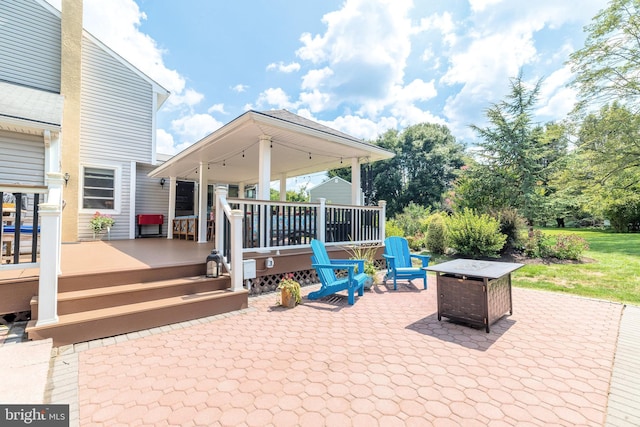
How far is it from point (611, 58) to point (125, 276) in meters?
15.8

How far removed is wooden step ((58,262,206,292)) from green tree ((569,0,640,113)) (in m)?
14.3

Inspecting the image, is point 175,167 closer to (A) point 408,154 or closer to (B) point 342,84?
(B) point 342,84

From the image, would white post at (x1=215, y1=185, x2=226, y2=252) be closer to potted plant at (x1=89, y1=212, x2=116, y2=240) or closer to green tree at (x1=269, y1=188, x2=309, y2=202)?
potted plant at (x1=89, y1=212, x2=116, y2=240)

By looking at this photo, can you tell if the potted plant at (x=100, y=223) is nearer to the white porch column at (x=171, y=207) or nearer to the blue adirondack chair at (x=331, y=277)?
Result: the white porch column at (x=171, y=207)

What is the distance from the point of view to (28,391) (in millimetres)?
1971

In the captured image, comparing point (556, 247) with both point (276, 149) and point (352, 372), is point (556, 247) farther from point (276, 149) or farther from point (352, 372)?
point (352, 372)

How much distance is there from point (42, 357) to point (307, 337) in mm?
2403

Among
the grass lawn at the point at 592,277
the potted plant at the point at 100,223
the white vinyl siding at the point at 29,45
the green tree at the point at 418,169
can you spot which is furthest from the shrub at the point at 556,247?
the white vinyl siding at the point at 29,45

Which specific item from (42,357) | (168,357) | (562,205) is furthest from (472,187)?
(42,357)

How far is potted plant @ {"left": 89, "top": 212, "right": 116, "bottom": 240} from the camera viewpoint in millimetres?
8648

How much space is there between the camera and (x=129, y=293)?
11.5ft

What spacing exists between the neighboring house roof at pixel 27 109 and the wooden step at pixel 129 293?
438 cm

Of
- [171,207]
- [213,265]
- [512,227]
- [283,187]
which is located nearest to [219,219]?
[213,265]

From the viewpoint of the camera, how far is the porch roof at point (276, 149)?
5.36m
